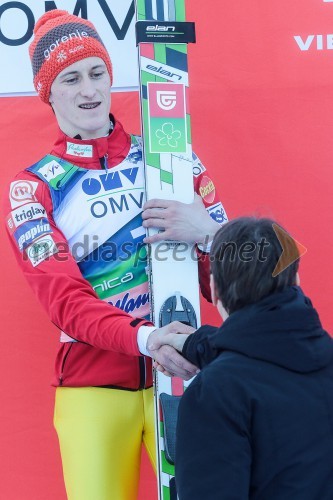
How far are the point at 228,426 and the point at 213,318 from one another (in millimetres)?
1352

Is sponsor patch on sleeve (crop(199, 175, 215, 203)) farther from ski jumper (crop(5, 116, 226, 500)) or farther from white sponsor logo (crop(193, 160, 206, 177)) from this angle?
ski jumper (crop(5, 116, 226, 500))

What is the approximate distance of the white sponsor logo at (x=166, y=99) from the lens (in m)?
2.07

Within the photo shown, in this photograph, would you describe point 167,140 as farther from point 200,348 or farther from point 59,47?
point 200,348

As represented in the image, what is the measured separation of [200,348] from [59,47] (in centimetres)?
96

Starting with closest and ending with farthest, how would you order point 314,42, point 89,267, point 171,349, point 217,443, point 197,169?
point 217,443, point 171,349, point 89,267, point 197,169, point 314,42

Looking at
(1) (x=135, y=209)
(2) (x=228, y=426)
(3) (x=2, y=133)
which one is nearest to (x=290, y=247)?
(2) (x=228, y=426)

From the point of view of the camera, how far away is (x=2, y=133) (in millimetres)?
2518

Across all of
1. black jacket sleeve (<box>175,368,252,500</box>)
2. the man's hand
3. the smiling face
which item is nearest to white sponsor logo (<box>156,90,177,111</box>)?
the smiling face

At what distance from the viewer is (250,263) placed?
4.19ft

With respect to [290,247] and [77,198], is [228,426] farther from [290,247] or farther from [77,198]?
[77,198]

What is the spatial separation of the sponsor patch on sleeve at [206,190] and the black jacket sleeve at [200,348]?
68cm

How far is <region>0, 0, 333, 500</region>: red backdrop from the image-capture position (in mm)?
2523

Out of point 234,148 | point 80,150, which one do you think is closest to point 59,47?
point 80,150

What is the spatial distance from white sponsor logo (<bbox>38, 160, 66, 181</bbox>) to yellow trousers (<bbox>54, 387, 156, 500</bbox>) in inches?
21.5
